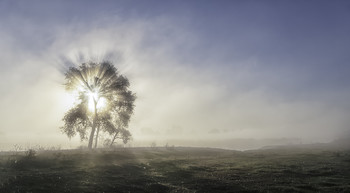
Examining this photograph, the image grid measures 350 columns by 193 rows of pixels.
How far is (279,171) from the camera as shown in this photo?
36.3 m

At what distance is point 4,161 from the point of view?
37.3m

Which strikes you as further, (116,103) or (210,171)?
(116,103)

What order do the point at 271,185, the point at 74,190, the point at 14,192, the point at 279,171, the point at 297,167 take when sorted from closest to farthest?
the point at 14,192, the point at 74,190, the point at 271,185, the point at 279,171, the point at 297,167

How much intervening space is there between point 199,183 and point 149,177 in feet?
20.0

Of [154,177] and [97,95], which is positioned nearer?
[154,177]

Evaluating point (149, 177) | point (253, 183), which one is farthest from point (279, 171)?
point (149, 177)

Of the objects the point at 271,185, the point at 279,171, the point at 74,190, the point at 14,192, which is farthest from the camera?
the point at 279,171

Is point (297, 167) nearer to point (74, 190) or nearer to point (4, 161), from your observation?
Answer: point (74, 190)

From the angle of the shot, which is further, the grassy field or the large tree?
the large tree

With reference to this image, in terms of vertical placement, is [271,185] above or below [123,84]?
below

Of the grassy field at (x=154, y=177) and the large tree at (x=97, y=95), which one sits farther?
the large tree at (x=97, y=95)

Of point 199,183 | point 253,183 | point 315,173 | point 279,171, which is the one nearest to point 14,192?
point 199,183

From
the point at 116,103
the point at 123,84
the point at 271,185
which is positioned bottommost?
the point at 271,185

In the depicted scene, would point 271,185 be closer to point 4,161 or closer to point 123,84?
point 4,161
